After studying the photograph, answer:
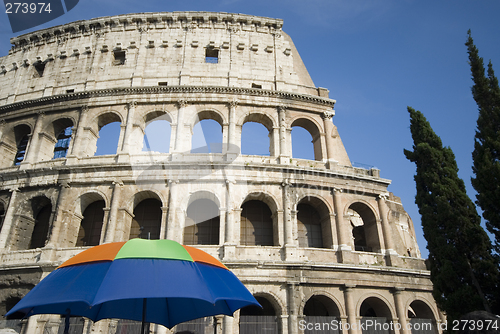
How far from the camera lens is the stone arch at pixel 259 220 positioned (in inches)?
634

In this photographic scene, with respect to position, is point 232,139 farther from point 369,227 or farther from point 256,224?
point 369,227

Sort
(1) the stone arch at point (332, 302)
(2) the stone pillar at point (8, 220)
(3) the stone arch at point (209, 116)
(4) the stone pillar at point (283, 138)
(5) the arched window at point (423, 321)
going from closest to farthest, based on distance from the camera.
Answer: (1) the stone arch at point (332, 302) → (5) the arched window at point (423, 321) → (2) the stone pillar at point (8, 220) → (4) the stone pillar at point (283, 138) → (3) the stone arch at point (209, 116)

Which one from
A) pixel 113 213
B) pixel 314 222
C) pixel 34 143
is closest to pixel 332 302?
pixel 314 222

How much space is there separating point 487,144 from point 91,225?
55.6 feet

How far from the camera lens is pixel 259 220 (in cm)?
1673

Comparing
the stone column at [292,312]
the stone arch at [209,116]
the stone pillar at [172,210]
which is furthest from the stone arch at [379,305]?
the stone arch at [209,116]

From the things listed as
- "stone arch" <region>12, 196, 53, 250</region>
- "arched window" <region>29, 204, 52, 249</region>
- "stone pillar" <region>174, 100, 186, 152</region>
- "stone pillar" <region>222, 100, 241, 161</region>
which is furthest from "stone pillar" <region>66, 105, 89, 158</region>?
"stone pillar" <region>222, 100, 241, 161</region>

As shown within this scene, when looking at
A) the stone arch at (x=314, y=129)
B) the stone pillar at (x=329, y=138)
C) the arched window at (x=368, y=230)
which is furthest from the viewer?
the stone arch at (x=314, y=129)

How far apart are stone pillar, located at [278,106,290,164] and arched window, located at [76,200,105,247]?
362 inches

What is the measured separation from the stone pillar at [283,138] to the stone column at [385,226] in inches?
206

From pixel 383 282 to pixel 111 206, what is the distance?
1279cm

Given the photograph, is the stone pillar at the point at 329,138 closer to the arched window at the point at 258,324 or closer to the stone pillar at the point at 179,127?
the stone pillar at the point at 179,127

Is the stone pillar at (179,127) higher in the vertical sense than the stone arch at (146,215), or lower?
higher

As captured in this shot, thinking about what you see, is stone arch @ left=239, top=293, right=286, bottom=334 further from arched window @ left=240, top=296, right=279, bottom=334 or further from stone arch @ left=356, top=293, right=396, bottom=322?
stone arch @ left=356, top=293, right=396, bottom=322
